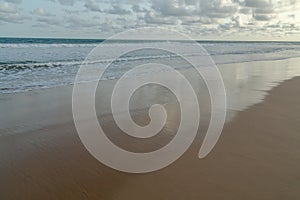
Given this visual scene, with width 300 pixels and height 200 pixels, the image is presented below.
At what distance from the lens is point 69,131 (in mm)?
5445

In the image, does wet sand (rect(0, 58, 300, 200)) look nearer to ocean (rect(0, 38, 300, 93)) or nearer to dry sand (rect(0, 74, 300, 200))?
dry sand (rect(0, 74, 300, 200))

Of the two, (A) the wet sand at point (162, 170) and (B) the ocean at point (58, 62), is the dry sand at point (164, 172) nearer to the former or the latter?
(A) the wet sand at point (162, 170)

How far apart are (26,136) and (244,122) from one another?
4265mm

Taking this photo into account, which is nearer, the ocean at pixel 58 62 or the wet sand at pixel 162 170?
the wet sand at pixel 162 170

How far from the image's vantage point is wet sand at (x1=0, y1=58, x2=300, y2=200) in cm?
332

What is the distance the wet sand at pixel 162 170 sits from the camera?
3.32 meters

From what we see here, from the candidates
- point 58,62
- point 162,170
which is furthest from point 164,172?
point 58,62

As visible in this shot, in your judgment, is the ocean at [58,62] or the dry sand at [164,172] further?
the ocean at [58,62]

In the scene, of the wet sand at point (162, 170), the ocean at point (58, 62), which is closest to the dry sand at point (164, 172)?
the wet sand at point (162, 170)

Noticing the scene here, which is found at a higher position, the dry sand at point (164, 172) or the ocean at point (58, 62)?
the ocean at point (58, 62)

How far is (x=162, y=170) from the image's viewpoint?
3.88 metres

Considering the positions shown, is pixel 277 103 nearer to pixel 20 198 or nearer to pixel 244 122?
pixel 244 122

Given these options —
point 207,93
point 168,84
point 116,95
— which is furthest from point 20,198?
Answer: point 168,84

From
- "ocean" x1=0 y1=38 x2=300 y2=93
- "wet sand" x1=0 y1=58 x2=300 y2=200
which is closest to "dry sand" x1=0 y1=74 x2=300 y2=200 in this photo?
"wet sand" x1=0 y1=58 x2=300 y2=200
